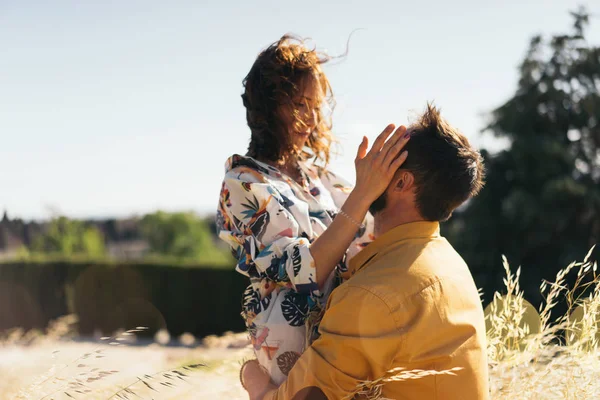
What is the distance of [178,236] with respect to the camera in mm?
38375

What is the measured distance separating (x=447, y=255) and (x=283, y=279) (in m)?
0.54

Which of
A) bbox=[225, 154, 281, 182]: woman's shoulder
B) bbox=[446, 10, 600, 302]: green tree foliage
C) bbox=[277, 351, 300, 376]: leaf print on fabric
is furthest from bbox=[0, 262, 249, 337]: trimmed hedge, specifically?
bbox=[277, 351, 300, 376]: leaf print on fabric

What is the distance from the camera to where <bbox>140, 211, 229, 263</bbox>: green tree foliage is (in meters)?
37.3

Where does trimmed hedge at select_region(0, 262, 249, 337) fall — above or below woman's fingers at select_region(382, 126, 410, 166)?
below

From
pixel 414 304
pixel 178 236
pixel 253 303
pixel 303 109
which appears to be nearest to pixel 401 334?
pixel 414 304

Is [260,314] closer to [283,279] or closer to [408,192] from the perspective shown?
[283,279]

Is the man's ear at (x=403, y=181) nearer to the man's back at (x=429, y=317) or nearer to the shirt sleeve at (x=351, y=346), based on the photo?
the man's back at (x=429, y=317)

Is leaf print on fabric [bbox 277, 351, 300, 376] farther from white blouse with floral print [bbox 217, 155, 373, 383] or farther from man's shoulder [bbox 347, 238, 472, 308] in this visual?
man's shoulder [bbox 347, 238, 472, 308]

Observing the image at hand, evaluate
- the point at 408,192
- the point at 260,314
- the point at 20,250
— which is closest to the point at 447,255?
the point at 408,192

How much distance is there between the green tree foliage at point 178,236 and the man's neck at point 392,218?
115ft

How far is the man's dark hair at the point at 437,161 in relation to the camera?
75.2 inches

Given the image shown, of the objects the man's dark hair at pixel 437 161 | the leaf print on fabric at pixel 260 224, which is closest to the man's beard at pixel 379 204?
the man's dark hair at pixel 437 161

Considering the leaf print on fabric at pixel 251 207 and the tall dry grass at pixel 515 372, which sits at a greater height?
the leaf print on fabric at pixel 251 207

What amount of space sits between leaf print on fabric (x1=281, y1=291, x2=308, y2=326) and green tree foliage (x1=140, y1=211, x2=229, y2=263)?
3500 centimetres
